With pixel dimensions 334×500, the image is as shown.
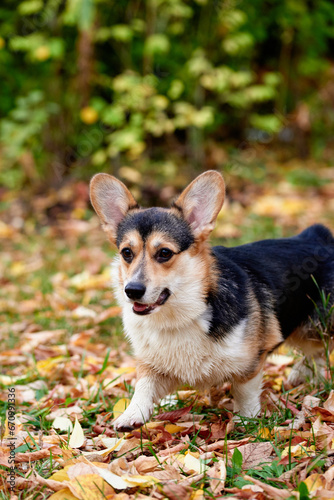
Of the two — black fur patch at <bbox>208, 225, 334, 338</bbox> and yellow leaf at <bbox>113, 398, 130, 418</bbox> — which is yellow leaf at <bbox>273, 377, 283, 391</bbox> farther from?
yellow leaf at <bbox>113, 398, 130, 418</bbox>

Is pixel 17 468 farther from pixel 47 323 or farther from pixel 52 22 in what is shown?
pixel 52 22

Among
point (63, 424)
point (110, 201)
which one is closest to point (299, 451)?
point (63, 424)

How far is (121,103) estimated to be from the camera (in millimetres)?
8242

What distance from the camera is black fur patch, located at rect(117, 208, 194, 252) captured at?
112 inches

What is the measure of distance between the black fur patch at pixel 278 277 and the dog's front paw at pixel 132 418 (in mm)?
638

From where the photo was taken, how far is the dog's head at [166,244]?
106 inches

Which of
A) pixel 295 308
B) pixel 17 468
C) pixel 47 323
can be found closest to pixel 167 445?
pixel 17 468

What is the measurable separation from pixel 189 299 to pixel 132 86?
19.8 ft

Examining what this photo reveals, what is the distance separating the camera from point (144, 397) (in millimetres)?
2758

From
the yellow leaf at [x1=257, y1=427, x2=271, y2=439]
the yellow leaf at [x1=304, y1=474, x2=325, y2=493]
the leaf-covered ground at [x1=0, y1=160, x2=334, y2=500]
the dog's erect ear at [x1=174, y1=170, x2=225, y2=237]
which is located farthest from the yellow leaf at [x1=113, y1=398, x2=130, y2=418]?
the yellow leaf at [x1=304, y1=474, x2=325, y2=493]

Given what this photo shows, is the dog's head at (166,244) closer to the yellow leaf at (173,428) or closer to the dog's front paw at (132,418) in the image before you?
the dog's front paw at (132,418)

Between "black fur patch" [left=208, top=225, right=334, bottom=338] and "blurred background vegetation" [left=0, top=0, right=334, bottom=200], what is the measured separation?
5.04 meters

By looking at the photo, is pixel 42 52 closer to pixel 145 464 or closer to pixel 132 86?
pixel 132 86

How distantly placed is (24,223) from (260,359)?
19.7 feet
